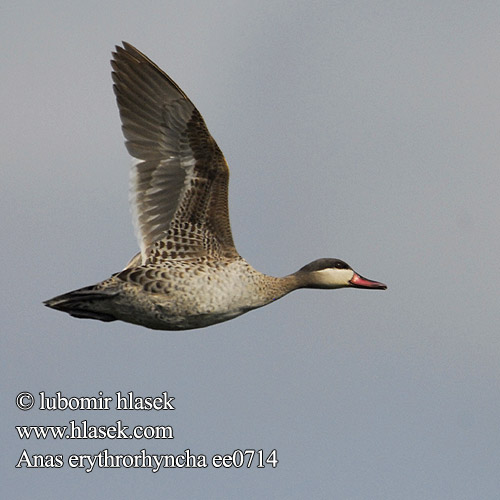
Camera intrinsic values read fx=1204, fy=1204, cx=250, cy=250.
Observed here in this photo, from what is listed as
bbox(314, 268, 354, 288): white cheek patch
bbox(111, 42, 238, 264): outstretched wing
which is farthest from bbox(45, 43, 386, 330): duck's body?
bbox(314, 268, 354, 288): white cheek patch

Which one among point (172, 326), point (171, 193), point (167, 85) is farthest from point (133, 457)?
point (167, 85)

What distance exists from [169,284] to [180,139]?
1943mm

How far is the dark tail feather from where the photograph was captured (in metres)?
15.4

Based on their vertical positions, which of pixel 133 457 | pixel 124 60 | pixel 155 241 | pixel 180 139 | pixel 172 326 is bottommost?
pixel 133 457

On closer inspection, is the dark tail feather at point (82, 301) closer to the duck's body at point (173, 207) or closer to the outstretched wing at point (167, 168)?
the duck's body at point (173, 207)

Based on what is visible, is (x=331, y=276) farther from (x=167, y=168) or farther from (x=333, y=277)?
(x=167, y=168)

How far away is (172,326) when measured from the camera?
15.6m

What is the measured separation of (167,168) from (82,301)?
2087mm

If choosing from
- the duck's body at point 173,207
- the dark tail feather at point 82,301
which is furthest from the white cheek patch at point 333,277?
the dark tail feather at point 82,301

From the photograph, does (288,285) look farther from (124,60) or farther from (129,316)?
(124,60)

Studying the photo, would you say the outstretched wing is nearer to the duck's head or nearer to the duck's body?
the duck's body

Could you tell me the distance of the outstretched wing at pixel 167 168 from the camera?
15.8m

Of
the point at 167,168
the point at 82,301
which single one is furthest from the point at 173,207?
the point at 82,301

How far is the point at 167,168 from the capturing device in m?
15.9
